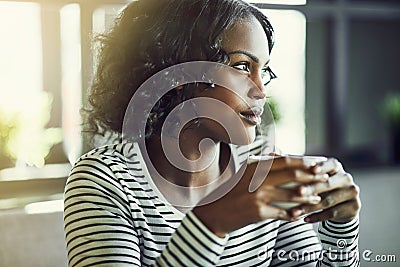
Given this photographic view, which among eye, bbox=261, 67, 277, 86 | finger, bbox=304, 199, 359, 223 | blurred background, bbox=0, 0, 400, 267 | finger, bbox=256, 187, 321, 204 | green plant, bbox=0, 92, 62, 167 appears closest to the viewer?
finger, bbox=256, 187, 321, 204

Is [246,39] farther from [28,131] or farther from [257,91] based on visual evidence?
[28,131]

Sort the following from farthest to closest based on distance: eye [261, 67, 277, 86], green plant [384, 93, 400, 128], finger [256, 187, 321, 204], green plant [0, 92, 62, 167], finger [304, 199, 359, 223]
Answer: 1. green plant [384, 93, 400, 128]
2. green plant [0, 92, 62, 167]
3. eye [261, 67, 277, 86]
4. finger [304, 199, 359, 223]
5. finger [256, 187, 321, 204]

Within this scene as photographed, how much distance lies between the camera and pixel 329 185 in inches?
30.4

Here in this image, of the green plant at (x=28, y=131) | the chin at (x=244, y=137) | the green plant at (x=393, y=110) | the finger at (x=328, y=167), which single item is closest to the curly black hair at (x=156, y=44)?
the chin at (x=244, y=137)

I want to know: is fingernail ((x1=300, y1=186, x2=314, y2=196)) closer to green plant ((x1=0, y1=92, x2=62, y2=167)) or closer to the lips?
the lips

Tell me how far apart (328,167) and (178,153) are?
12.1 inches

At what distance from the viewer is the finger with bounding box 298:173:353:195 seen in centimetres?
72

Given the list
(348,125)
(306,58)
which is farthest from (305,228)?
(348,125)

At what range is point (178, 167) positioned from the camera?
3.33 feet

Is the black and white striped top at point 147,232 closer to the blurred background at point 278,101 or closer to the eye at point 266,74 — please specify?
the eye at point 266,74

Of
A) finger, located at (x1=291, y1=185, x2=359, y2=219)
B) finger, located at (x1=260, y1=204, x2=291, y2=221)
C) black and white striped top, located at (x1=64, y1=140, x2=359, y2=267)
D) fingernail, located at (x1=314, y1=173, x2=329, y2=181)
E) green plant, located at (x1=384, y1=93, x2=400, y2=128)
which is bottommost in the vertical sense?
green plant, located at (x1=384, y1=93, x2=400, y2=128)

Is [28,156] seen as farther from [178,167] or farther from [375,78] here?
[375,78]

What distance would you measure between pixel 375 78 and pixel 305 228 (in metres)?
2.04

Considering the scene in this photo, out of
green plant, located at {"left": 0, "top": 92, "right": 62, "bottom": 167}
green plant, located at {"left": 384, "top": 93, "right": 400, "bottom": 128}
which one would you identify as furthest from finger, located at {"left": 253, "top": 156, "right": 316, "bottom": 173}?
green plant, located at {"left": 384, "top": 93, "right": 400, "bottom": 128}
